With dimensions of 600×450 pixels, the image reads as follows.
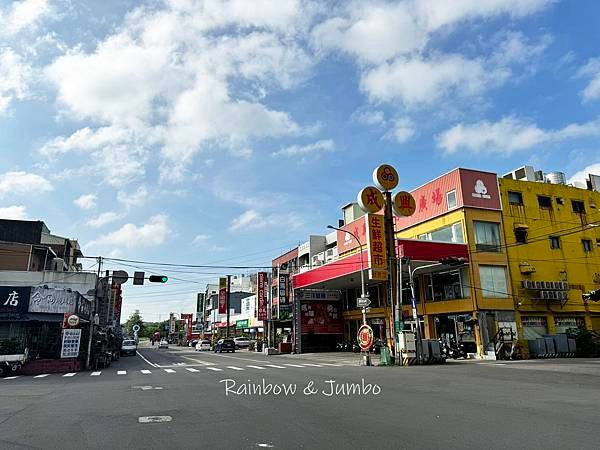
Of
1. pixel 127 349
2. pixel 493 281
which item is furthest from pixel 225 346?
pixel 493 281

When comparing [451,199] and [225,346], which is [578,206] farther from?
[225,346]

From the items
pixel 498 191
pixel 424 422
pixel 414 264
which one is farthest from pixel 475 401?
pixel 498 191

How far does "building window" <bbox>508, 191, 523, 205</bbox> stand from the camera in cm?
3450

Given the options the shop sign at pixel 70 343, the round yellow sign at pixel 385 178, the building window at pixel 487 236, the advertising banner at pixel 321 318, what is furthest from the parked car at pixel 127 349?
the building window at pixel 487 236

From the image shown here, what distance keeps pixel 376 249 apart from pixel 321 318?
1828cm

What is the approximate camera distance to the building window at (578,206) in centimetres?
3706

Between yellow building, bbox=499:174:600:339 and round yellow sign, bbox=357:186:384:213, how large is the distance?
11.6m

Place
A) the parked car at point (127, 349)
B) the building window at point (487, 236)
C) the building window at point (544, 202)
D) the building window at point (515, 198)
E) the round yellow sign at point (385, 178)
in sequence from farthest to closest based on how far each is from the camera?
the parked car at point (127, 349), the building window at point (544, 202), the building window at point (515, 198), the building window at point (487, 236), the round yellow sign at point (385, 178)

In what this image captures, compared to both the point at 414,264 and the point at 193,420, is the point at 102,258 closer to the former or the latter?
the point at 414,264

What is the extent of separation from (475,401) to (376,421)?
149 inches

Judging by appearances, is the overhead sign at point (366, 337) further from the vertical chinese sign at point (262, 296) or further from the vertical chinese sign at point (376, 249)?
the vertical chinese sign at point (262, 296)

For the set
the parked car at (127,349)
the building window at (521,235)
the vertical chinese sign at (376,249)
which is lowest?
the parked car at (127,349)

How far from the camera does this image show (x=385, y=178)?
28531 mm

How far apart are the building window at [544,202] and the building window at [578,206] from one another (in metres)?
2.67
